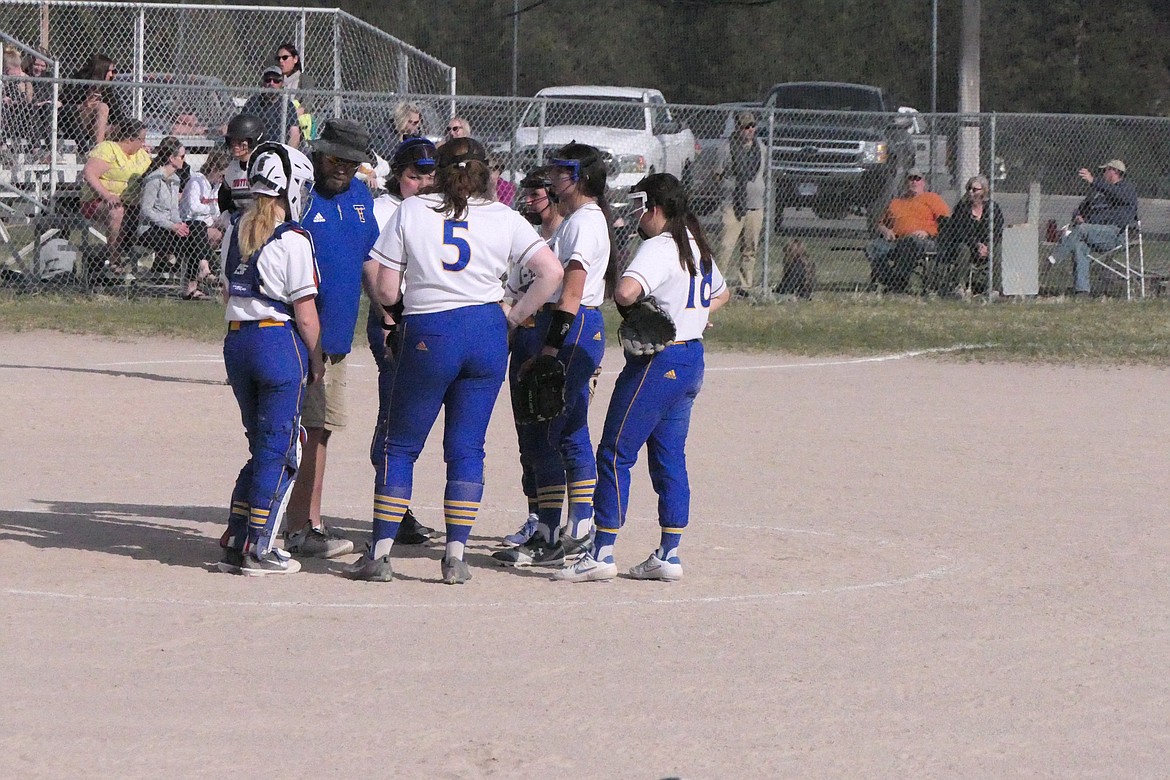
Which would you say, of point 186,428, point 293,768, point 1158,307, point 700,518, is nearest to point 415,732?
point 293,768

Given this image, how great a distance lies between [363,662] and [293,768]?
1.10 metres

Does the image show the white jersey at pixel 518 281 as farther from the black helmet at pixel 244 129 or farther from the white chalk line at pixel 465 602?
the black helmet at pixel 244 129

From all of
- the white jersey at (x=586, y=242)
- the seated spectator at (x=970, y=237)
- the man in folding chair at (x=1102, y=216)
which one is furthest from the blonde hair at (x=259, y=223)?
the man in folding chair at (x=1102, y=216)

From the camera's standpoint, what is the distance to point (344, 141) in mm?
7133

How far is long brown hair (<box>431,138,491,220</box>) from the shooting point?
21.9 feet

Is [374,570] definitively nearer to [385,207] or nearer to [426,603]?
[426,603]

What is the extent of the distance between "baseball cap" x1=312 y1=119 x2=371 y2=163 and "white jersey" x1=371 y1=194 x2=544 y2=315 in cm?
57

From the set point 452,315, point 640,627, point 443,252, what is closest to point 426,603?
point 640,627

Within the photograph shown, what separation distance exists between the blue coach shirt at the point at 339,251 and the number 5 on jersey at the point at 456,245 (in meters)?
0.64

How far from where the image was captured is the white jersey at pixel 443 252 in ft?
21.9

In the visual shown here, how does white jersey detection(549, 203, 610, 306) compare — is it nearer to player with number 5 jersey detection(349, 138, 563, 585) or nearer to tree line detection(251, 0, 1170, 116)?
player with number 5 jersey detection(349, 138, 563, 585)

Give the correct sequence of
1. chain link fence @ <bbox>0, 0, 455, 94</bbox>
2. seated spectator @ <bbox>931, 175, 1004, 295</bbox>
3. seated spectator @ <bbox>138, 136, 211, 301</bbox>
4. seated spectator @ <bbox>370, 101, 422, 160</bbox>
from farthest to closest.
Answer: chain link fence @ <bbox>0, 0, 455, 94</bbox> < seated spectator @ <bbox>931, 175, 1004, 295</bbox> < seated spectator @ <bbox>138, 136, 211, 301</bbox> < seated spectator @ <bbox>370, 101, 422, 160</bbox>

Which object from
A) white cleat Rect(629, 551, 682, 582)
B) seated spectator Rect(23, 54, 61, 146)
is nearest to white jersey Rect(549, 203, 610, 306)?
white cleat Rect(629, 551, 682, 582)

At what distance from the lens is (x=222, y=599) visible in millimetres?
6680
